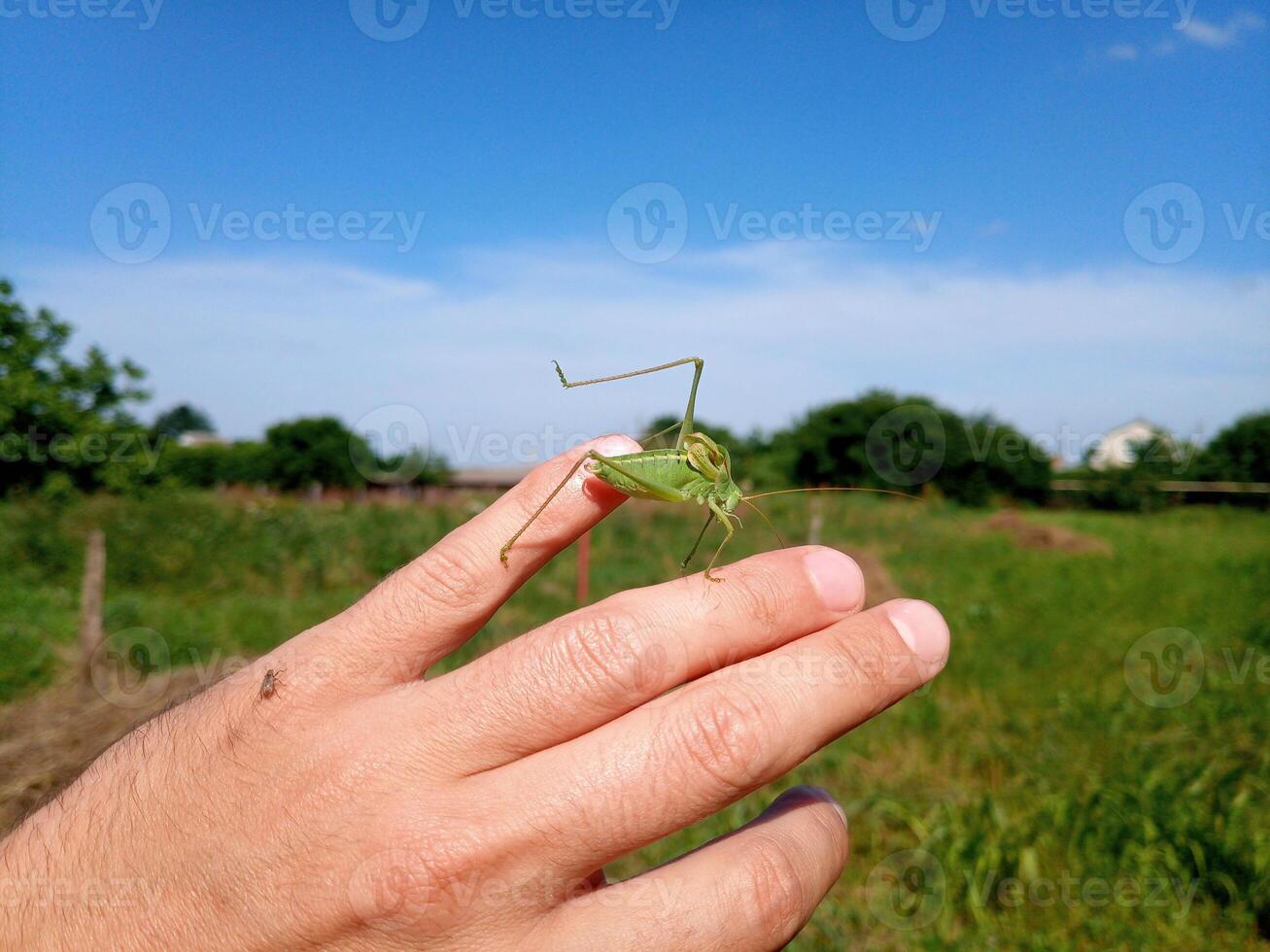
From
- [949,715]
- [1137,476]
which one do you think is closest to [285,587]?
[949,715]

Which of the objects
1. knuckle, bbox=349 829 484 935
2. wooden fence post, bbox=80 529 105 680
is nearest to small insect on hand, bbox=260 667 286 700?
knuckle, bbox=349 829 484 935

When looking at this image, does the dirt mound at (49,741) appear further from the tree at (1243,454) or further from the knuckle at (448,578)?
the tree at (1243,454)

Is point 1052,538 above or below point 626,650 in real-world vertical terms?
below

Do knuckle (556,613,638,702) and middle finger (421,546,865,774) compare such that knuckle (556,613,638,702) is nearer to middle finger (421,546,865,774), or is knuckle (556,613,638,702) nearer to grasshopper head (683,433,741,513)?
middle finger (421,546,865,774)

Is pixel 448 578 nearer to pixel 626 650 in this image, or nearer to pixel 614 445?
pixel 626 650

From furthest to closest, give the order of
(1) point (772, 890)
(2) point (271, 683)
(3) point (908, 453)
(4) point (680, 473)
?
(3) point (908, 453)
(4) point (680, 473)
(2) point (271, 683)
(1) point (772, 890)

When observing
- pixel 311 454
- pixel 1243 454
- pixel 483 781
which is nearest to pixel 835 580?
pixel 483 781
